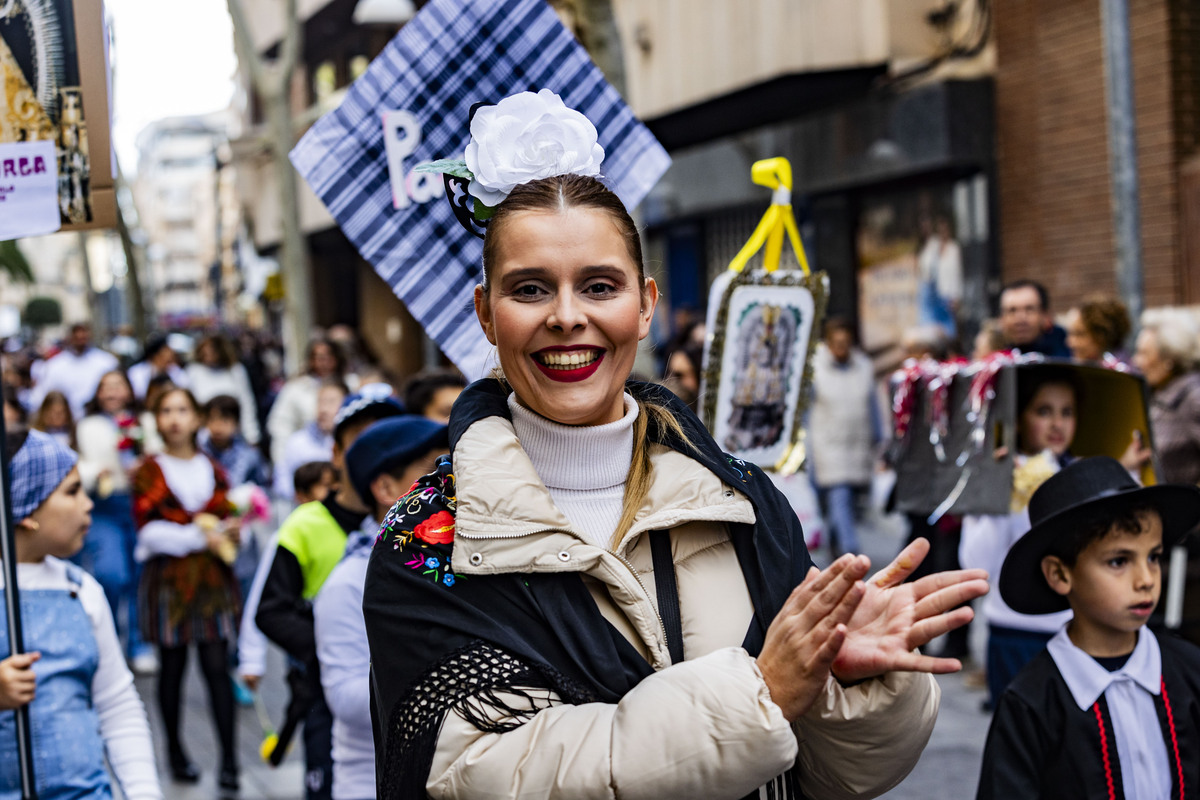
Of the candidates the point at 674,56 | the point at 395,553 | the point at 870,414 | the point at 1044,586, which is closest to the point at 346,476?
the point at 1044,586

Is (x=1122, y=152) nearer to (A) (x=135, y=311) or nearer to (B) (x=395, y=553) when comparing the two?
(B) (x=395, y=553)

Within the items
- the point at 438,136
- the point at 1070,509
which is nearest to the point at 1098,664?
the point at 1070,509

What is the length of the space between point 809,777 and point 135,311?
2258 centimetres

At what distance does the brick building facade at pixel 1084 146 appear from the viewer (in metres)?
10.5

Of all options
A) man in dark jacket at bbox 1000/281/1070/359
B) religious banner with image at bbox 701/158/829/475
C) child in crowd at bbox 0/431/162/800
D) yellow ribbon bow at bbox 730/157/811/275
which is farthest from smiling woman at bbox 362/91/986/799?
man in dark jacket at bbox 1000/281/1070/359

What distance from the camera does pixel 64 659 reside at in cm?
348

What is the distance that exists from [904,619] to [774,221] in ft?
8.82

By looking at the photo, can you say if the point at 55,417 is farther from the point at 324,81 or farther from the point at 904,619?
the point at 324,81

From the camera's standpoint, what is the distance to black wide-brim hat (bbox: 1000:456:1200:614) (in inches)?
136

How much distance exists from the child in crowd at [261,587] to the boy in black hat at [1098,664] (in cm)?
258

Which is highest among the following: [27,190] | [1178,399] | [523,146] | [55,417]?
[27,190]

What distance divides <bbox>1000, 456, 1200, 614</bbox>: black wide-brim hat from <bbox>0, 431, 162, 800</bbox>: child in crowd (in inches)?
92.9

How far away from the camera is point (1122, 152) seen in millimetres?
7949

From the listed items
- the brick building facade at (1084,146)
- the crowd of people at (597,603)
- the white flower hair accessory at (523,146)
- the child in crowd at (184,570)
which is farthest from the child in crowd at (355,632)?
the brick building facade at (1084,146)
